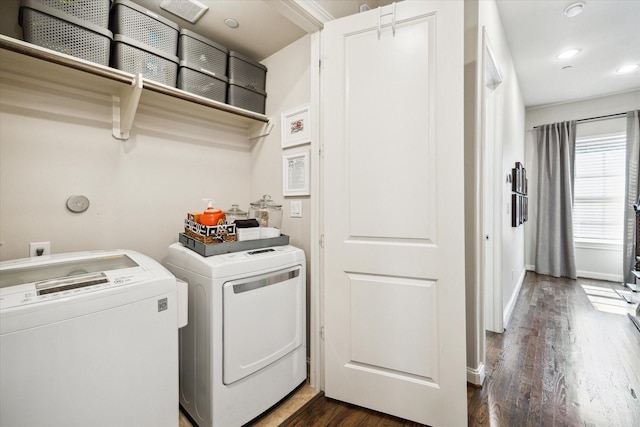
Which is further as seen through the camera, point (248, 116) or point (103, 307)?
point (248, 116)

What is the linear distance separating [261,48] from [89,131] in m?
1.28

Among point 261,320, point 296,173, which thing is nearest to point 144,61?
point 296,173

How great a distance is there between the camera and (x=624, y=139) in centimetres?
408

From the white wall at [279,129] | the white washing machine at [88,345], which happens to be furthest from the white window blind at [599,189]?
the white washing machine at [88,345]

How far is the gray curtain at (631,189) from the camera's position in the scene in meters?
3.89

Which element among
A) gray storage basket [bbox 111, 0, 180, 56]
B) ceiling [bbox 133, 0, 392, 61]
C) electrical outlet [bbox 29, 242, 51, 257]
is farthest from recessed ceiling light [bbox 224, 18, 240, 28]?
electrical outlet [bbox 29, 242, 51, 257]

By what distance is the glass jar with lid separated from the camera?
1.96 m

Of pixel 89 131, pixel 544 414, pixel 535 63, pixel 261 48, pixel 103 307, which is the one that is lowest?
pixel 544 414

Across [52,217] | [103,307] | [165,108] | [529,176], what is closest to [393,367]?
[103,307]

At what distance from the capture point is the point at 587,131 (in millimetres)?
4324

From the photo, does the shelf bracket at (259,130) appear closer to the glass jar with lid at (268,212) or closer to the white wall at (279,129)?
the white wall at (279,129)

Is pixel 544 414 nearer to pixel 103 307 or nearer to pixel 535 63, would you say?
pixel 103 307

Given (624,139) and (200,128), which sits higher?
(624,139)

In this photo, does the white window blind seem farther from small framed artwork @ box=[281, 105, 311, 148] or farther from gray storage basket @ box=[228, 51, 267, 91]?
gray storage basket @ box=[228, 51, 267, 91]
